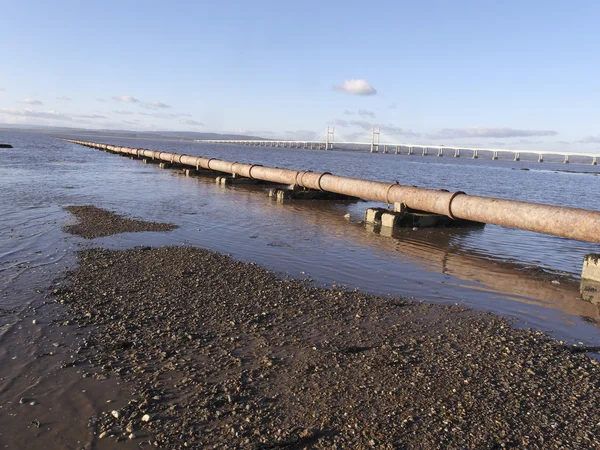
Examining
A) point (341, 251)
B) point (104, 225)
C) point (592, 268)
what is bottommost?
point (104, 225)

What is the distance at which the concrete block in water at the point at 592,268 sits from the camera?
7.80 metres

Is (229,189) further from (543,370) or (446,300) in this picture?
(543,370)

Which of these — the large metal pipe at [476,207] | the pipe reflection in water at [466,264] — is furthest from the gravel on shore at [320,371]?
the large metal pipe at [476,207]

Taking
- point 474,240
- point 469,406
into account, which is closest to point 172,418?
point 469,406

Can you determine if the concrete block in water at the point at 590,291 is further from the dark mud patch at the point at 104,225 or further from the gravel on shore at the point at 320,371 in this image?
the dark mud patch at the point at 104,225

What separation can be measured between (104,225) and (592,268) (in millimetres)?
10007

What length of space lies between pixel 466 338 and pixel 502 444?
6.29ft

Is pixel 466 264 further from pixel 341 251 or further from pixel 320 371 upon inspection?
pixel 320 371

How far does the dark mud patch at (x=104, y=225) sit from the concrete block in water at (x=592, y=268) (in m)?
8.51

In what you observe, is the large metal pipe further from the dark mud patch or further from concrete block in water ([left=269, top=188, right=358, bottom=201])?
the dark mud patch

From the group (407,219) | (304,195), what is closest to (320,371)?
(407,219)

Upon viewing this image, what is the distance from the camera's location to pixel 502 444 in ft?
10.7

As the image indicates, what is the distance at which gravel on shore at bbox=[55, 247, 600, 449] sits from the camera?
3342 mm

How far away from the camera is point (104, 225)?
35.2 feet
